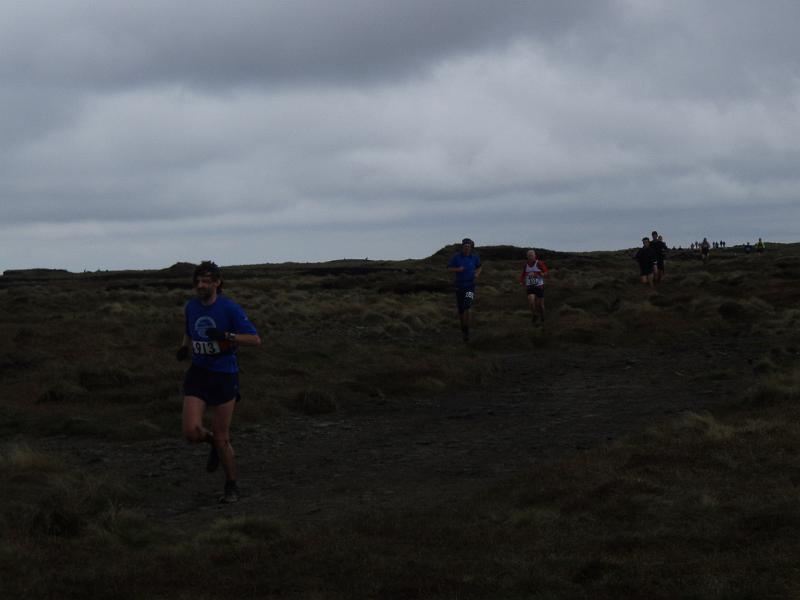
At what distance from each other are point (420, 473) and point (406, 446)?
156 cm

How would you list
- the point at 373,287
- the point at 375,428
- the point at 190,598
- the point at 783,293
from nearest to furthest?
the point at 190,598 → the point at 375,428 → the point at 783,293 → the point at 373,287

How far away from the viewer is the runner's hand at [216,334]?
26.6 ft

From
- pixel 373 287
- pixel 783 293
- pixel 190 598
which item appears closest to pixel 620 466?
pixel 190 598

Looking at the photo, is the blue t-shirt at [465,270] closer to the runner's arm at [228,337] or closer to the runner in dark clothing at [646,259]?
the runner's arm at [228,337]

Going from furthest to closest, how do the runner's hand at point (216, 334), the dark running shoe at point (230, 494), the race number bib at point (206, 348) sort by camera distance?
the dark running shoe at point (230, 494)
the race number bib at point (206, 348)
the runner's hand at point (216, 334)

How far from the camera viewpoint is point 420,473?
9.13 meters

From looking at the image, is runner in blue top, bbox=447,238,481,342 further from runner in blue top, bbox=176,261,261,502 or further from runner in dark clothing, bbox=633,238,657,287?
runner in dark clothing, bbox=633,238,657,287

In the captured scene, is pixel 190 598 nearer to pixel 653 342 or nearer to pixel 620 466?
pixel 620 466

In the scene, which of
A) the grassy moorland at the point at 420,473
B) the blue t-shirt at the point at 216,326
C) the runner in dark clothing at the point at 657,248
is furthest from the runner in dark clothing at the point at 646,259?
the blue t-shirt at the point at 216,326

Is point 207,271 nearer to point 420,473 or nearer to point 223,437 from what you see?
point 223,437

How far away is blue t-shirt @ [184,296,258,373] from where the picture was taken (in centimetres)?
826

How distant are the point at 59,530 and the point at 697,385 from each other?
9776mm

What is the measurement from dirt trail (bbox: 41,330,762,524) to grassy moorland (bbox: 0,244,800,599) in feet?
0.15

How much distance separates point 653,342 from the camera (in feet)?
69.8
